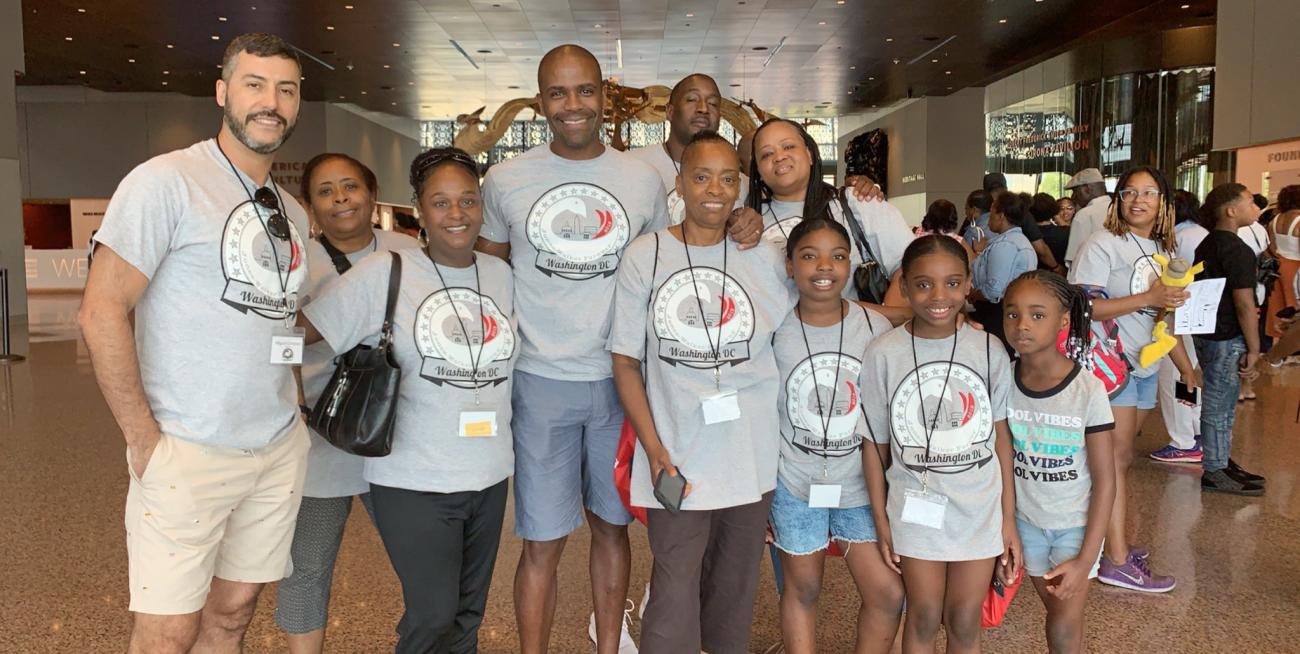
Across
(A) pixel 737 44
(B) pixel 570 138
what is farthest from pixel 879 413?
(A) pixel 737 44

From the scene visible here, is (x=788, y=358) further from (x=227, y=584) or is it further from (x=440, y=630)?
(x=227, y=584)

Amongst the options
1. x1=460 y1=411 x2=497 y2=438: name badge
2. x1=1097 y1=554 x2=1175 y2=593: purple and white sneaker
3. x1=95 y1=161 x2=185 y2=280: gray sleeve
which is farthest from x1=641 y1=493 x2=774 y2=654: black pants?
x1=1097 y1=554 x2=1175 y2=593: purple and white sneaker

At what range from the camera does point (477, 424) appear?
233 cm

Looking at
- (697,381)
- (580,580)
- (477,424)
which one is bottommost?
(580,580)

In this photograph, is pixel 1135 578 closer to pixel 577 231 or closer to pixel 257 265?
pixel 577 231

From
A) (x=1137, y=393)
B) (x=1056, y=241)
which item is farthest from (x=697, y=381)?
(x=1056, y=241)

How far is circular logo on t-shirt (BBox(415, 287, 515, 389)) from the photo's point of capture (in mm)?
2336

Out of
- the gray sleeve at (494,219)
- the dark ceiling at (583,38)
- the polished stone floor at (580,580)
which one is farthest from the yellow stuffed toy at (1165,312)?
the dark ceiling at (583,38)

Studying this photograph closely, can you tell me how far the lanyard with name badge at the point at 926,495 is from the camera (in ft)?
7.55

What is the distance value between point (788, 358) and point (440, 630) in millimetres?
1116

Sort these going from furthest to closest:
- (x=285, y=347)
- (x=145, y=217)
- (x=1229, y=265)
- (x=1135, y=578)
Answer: (x=1229, y=265)
(x=1135, y=578)
(x=285, y=347)
(x=145, y=217)

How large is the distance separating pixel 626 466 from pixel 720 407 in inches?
14.8

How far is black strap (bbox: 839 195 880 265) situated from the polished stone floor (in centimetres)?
129

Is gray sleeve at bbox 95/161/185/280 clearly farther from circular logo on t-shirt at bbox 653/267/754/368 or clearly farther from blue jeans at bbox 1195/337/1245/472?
blue jeans at bbox 1195/337/1245/472
